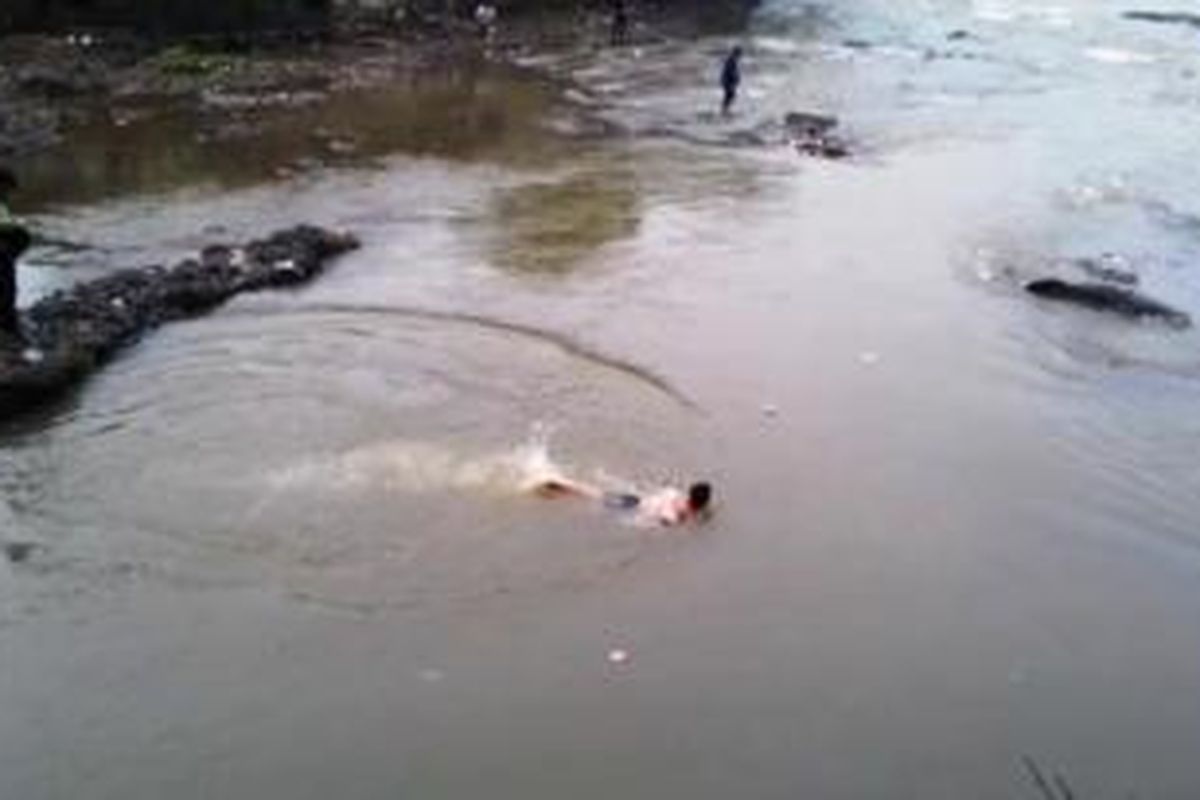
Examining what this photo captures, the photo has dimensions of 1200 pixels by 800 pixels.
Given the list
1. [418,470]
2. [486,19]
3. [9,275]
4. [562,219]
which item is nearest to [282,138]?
[562,219]

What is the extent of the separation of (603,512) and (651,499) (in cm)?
48

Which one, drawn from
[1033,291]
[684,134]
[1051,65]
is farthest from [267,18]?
[1033,291]

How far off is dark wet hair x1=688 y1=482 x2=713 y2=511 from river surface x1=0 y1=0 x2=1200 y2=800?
26 cm

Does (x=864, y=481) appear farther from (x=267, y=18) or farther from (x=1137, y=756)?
(x=267, y=18)

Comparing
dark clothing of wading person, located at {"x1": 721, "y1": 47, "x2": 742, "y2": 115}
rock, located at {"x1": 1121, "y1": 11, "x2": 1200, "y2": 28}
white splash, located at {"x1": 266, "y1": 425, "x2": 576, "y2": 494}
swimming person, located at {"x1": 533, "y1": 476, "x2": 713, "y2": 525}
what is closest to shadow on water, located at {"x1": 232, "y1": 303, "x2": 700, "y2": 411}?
white splash, located at {"x1": 266, "y1": 425, "x2": 576, "y2": 494}

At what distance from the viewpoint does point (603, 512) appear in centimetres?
1778

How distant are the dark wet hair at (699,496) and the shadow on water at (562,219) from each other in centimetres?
877

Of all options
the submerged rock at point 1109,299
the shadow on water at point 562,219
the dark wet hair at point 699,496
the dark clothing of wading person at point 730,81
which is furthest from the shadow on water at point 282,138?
the dark wet hair at point 699,496

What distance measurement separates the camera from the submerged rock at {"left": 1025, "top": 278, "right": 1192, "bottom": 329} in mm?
25219

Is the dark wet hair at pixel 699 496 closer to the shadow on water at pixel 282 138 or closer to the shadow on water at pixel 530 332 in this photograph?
the shadow on water at pixel 530 332

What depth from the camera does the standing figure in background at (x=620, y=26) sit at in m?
50.5

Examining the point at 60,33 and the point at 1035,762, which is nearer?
the point at 1035,762

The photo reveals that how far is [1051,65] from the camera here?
5100cm

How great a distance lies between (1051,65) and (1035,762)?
39901 millimetres
